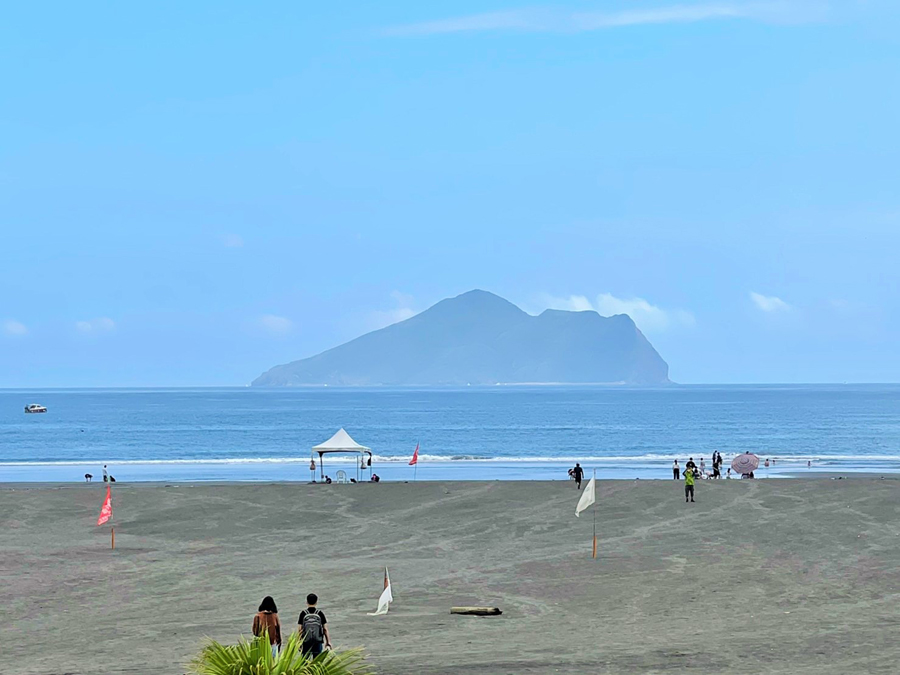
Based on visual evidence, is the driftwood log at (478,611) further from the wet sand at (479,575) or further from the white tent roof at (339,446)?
the white tent roof at (339,446)

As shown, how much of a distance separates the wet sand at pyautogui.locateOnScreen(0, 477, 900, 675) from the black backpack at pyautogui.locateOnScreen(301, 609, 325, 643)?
2488 mm

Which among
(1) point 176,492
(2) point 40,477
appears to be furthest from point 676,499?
(2) point 40,477

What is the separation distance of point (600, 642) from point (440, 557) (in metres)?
11.9

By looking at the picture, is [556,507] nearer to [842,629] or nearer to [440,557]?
[440,557]

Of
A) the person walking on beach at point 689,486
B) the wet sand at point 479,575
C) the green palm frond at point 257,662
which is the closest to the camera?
the green palm frond at point 257,662

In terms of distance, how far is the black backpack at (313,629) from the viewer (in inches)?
553

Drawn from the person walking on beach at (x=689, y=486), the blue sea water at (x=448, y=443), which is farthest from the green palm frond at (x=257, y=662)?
the blue sea water at (x=448, y=443)

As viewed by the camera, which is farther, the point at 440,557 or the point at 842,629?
the point at 440,557

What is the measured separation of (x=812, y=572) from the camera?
27.2 meters

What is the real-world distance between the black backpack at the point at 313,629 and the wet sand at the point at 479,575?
2.49 m

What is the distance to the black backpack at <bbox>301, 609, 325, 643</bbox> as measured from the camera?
14.1m

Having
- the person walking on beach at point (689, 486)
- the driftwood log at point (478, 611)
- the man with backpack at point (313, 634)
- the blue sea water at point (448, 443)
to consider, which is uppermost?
the blue sea water at point (448, 443)

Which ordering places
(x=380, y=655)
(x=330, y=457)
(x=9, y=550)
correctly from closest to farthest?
(x=380, y=655) → (x=9, y=550) → (x=330, y=457)

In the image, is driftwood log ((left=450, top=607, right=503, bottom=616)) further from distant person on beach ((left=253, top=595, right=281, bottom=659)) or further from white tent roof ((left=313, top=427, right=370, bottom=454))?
white tent roof ((left=313, top=427, right=370, bottom=454))
